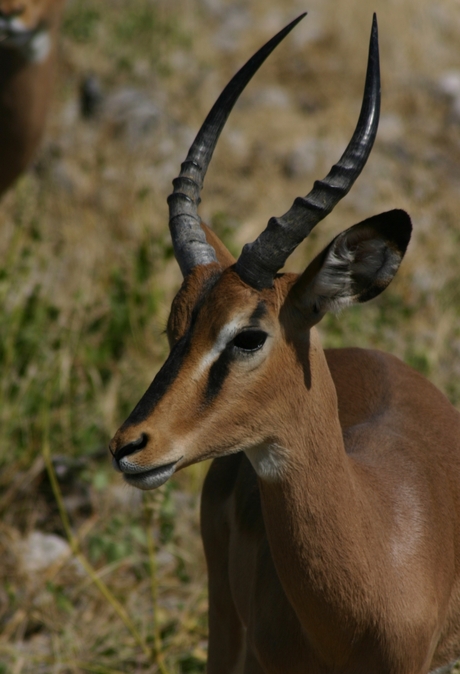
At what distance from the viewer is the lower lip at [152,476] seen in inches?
97.0

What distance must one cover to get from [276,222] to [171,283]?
4.36m

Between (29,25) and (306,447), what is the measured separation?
4.23 metres

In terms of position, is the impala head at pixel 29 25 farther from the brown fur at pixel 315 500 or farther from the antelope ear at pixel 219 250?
the brown fur at pixel 315 500

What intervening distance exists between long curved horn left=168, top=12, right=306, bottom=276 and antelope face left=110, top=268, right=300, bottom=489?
8.9 inches

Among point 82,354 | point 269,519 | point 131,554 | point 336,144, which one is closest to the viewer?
point 269,519

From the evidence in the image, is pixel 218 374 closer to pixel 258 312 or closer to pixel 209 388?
pixel 209 388

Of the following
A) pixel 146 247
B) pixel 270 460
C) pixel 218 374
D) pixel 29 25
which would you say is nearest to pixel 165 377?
pixel 218 374

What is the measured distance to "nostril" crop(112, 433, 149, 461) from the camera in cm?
242

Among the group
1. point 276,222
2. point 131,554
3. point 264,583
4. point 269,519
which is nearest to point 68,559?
point 131,554

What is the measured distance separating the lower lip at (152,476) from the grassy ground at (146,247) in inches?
56.5

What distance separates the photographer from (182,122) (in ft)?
31.6

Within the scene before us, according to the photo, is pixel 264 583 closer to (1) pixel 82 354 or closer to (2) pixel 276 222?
(2) pixel 276 222

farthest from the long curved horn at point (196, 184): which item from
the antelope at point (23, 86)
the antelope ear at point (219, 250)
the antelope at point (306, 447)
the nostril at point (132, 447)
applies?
the antelope at point (23, 86)

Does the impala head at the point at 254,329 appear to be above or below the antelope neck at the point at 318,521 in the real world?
above
